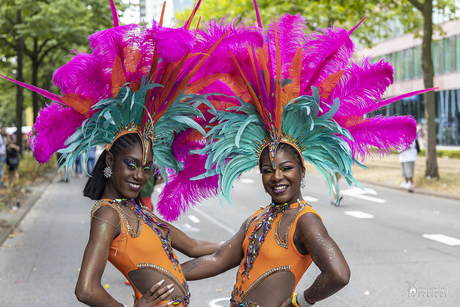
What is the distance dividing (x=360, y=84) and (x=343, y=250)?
193 inches

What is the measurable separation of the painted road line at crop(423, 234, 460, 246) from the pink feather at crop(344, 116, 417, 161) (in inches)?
217

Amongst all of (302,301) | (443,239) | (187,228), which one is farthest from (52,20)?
(302,301)

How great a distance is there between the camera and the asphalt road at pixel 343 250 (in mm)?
5500

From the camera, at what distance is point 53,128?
9.14 ft

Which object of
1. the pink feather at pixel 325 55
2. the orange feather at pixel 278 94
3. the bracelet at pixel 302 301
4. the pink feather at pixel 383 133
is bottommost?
the bracelet at pixel 302 301

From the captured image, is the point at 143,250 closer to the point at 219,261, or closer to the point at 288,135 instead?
the point at 219,261

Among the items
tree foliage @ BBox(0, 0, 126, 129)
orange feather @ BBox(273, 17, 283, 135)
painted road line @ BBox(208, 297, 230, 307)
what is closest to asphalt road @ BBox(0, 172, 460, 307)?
painted road line @ BBox(208, 297, 230, 307)

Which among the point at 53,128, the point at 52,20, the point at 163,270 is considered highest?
the point at 52,20

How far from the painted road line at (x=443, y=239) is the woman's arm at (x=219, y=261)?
19.1ft

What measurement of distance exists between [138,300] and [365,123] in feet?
5.37

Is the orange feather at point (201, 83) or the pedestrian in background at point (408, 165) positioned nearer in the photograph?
the orange feather at point (201, 83)

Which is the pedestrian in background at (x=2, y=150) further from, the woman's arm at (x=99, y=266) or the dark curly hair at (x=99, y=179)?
the woman's arm at (x=99, y=266)

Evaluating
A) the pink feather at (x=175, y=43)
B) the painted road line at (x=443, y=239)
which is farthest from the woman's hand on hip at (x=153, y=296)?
the painted road line at (x=443, y=239)

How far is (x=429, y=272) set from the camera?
6.18 m
